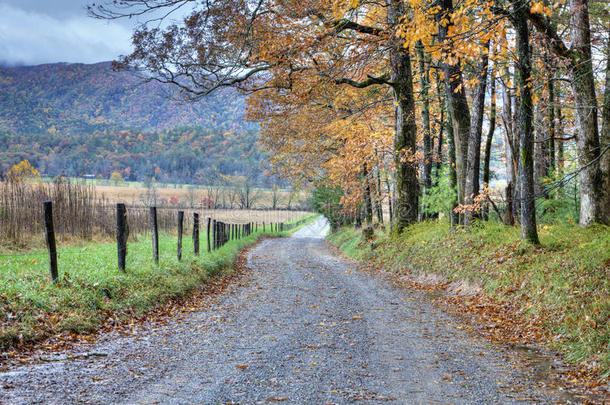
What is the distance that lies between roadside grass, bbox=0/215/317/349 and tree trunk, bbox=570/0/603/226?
8.74 metres

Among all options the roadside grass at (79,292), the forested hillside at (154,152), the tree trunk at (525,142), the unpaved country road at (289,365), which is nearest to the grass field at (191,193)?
the forested hillside at (154,152)

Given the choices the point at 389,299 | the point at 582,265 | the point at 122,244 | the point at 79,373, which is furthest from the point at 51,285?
the point at 582,265

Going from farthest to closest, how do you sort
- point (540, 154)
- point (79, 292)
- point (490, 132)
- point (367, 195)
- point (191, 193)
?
point (191, 193) < point (367, 195) < point (540, 154) < point (490, 132) < point (79, 292)

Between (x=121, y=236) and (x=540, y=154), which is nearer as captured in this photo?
(x=121, y=236)

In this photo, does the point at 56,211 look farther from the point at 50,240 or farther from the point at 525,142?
the point at 525,142

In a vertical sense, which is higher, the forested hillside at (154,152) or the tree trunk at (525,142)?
the forested hillside at (154,152)

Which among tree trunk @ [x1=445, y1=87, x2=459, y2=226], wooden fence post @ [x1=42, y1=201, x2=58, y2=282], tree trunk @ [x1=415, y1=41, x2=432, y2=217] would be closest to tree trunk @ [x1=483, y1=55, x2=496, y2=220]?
tree trunk @ [x1=445, y1=87, x2=459, y2=226]

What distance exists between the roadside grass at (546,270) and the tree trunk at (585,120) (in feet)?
1.86

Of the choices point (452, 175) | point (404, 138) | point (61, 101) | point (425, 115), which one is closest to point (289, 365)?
point (452, 175)

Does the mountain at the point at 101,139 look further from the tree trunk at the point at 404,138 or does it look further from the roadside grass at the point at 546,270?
the roadside grass at the point at 546,270

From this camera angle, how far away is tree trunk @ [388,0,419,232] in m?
15.8

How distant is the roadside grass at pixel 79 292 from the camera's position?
18.6ft

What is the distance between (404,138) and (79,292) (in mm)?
12198

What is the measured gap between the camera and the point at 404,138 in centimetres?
1605
